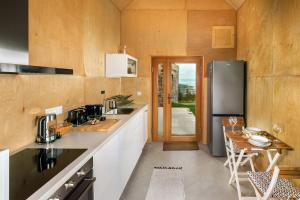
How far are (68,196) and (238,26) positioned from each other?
5633 millimetres

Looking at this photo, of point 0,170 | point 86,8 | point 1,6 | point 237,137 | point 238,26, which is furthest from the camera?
point 238,26

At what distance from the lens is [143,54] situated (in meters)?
6.61

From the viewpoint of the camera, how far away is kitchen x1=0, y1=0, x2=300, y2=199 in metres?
2.44

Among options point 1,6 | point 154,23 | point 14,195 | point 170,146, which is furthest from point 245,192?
point 154,23

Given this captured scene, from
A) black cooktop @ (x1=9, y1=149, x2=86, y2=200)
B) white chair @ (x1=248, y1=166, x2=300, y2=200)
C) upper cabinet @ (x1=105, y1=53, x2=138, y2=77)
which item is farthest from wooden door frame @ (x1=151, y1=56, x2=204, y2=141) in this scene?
black cooktop @ (x1=9, y1=149, x2=86, y2=200)

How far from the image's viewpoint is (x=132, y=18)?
6.57 m

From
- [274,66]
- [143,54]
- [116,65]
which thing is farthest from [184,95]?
[274,66]

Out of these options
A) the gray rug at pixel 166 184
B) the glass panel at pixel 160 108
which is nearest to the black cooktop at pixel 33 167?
the gray rug at pixel 166 184

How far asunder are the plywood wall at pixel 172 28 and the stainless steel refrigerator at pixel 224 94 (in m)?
1.04

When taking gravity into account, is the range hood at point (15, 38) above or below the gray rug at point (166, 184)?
above

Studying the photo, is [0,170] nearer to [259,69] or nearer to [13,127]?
[13,127]

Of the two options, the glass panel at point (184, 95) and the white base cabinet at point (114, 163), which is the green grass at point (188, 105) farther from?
the white base cabinet at point (114, 163)

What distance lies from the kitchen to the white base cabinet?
88 millimetres

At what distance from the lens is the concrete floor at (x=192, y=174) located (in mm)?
3717
